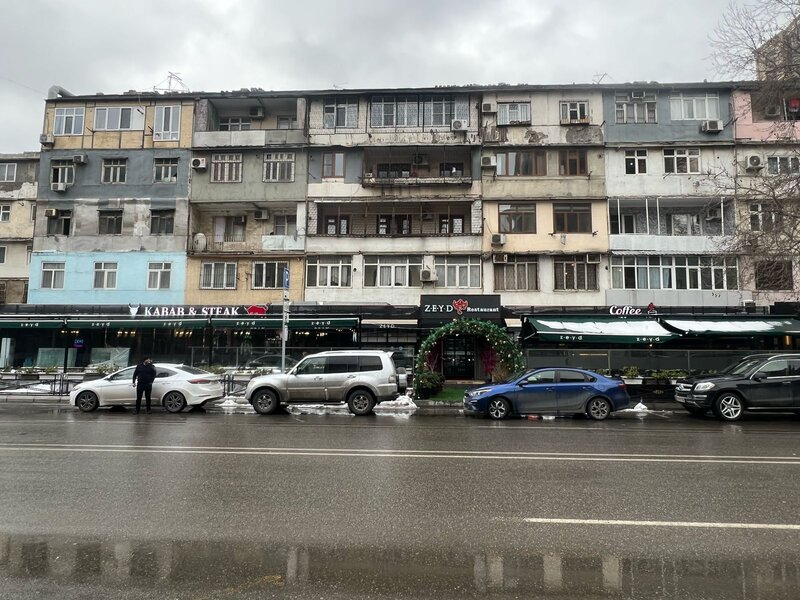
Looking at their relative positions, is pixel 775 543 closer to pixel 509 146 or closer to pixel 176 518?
pixel 176 518

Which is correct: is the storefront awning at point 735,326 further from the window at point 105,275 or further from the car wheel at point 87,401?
the window at point 105,275

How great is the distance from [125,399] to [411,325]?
41.8ft

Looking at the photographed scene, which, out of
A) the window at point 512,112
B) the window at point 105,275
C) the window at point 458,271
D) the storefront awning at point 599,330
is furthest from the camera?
the window at point 512,112

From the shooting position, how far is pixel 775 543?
461 centimetres

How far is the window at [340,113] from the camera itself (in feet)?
97.6

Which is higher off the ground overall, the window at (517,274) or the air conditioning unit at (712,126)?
the air conditioning unit at (712,126)

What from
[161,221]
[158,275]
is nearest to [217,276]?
[158,275]

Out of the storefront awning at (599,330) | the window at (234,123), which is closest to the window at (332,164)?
the window at (234,123)

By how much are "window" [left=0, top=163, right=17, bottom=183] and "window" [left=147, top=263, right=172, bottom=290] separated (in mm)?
11558

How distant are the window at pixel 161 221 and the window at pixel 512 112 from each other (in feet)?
59.5

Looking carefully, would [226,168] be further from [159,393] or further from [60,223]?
[159,393]

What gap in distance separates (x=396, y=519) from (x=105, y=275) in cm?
2862

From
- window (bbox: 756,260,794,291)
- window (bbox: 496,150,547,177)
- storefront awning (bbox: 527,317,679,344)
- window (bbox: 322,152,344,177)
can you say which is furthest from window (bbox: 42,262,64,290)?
window (bbox: 756,260,794,291)

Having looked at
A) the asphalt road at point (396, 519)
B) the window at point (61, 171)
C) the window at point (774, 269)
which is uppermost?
the window at point (61, 171)
